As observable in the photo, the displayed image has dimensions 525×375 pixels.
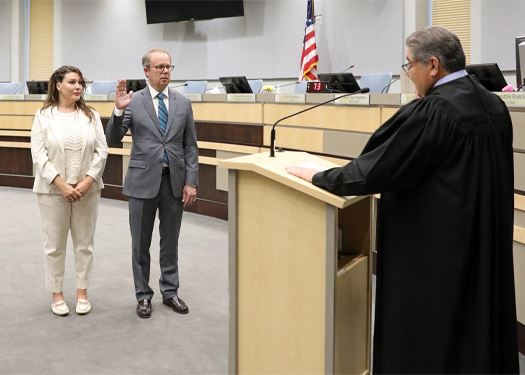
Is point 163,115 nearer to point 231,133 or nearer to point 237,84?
point 231,133

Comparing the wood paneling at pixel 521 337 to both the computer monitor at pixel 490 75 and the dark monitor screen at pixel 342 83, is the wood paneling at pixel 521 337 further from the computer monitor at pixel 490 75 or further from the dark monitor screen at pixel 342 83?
the dark monitor screen at pixel 342 83

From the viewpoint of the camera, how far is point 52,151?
3271 mm

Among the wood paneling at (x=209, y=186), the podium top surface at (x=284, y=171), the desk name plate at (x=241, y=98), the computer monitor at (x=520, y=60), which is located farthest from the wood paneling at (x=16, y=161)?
the podium top surface at (x=284, y=171)

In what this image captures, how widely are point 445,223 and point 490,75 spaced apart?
255 centimetres

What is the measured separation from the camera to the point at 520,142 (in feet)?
9.69

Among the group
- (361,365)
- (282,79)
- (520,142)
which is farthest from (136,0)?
(361,365)

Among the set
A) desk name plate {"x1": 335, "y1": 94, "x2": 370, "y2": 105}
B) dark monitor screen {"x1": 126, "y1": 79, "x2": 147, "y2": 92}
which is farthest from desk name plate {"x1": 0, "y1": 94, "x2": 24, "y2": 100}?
desk name plate {"x1": 335, "y1": 94, "x2": 370, "y2": 105}

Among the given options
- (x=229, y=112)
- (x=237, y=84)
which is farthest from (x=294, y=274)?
(x=237, y=84)

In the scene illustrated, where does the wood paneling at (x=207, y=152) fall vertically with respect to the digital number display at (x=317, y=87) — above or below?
below

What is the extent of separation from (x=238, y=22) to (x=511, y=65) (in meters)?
4.73

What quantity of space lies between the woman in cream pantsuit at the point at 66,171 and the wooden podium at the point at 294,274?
1.45 m

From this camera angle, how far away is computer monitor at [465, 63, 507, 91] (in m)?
3.91

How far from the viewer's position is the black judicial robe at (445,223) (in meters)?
1.70

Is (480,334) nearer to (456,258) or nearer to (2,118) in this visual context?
(456,258)
